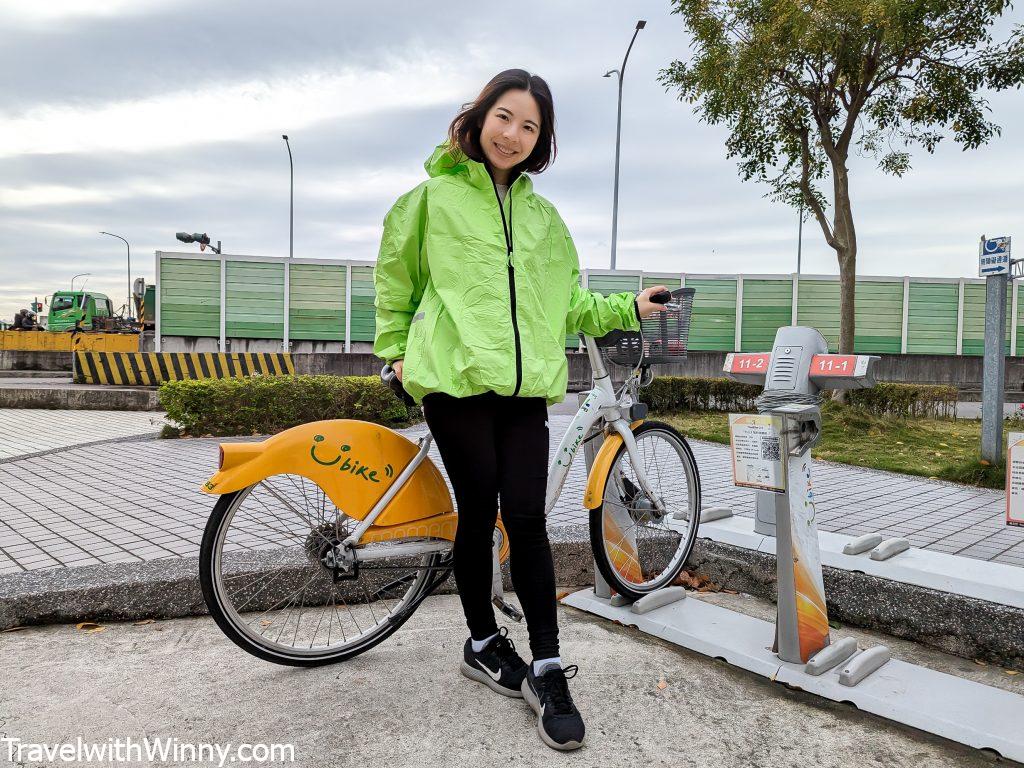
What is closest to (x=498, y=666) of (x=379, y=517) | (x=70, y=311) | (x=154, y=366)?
(x=379, y=517)

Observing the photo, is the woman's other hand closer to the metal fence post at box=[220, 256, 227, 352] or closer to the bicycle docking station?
the bicycle docking station

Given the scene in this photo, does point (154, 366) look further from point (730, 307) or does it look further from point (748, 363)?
point (748, 363)

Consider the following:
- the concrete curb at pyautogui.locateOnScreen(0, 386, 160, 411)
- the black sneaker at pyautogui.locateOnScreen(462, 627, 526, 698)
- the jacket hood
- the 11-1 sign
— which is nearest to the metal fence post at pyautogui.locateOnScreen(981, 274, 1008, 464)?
the 11-1 sign

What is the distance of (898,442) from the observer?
864 centimetres

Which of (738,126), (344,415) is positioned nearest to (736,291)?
(738,126)

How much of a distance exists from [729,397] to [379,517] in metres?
9.89

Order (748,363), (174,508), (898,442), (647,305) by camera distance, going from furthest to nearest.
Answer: (898,442) < (174,508) < (748,363) < (647,305)

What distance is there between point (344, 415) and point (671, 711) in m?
7.61

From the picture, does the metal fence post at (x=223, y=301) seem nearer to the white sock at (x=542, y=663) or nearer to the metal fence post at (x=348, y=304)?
the metal fence post at (x=348, y=304)

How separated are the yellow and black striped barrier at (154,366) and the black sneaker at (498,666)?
13884 mm

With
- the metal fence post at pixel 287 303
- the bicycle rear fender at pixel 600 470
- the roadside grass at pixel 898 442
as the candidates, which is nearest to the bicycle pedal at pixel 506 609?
the bicycle rear fender at pixel 600 470

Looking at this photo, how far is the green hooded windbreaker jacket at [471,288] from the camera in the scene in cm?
228

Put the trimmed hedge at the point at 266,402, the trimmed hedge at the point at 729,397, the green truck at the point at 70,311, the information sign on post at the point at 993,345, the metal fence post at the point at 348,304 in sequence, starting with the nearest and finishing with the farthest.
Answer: the information sign on post at the point at 993,345 → the trimmed hedge at the point at 266,402 → the trimmed hedge at the point at 729,397 → the metal fence post at the point at 348,304 → the green truck at the point at 70,311

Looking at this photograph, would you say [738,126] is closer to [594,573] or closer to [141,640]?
[594,573]
